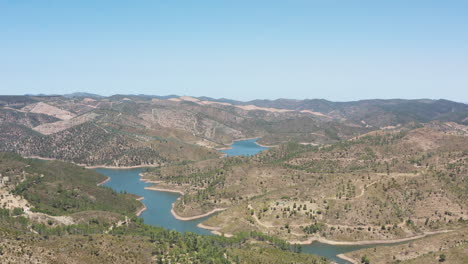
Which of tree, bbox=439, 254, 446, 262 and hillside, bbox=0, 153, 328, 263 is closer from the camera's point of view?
hillside, bbox=0, 153, 328, 263

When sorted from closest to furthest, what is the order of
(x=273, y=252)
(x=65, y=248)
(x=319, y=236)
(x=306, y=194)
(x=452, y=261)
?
(x=65, y=248), (x=452, y=261), (x=273, y=252), (x=319, y=236), (x=306, y=194)

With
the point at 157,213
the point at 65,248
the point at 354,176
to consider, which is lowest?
the point at 157,213

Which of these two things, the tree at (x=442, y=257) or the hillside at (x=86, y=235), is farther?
the tree at (x=442, y=257)

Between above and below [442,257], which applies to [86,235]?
below

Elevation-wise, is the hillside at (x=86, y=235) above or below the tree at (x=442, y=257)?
below

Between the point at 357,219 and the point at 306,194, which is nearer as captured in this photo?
the point at 357,219

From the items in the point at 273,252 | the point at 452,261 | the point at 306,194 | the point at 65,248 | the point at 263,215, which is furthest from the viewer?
the point at 306,194

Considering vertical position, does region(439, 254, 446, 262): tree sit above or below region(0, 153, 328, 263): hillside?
above

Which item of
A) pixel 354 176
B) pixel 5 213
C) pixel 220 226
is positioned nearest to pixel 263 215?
pixel 220 226

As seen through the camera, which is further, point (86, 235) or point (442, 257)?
point (86, 235)

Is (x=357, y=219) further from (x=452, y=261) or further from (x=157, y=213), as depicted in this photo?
(x=157, y=213)

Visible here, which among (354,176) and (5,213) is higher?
(354,176)
